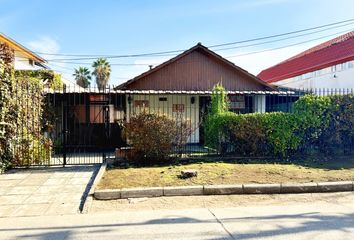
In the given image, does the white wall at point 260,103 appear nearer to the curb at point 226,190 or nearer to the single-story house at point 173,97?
the single-story house at point 173,97

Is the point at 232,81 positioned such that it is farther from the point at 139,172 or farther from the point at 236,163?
the point at 139,172

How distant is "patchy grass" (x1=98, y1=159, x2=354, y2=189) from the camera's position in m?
7.44

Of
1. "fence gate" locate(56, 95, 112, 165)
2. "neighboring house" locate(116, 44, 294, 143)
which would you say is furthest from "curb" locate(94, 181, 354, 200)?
"neighboring house" locate(116, 44, 294, 143)

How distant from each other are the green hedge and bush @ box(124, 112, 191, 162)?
6.41 ft

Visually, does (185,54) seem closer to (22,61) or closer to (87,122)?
(87,122)

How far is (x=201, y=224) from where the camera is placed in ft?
16.3

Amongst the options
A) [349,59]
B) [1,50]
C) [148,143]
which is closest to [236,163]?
[148,143]

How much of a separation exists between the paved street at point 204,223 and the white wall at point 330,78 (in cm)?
1454

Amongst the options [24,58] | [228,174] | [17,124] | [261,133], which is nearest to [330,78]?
[261,133]

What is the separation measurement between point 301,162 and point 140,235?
22.3 ft

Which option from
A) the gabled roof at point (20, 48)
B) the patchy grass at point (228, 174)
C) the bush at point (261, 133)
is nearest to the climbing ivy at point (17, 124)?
the patchy grass at point (228, 174)

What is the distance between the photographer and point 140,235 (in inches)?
178

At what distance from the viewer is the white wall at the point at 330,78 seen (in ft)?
60.6

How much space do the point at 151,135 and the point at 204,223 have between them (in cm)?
455
